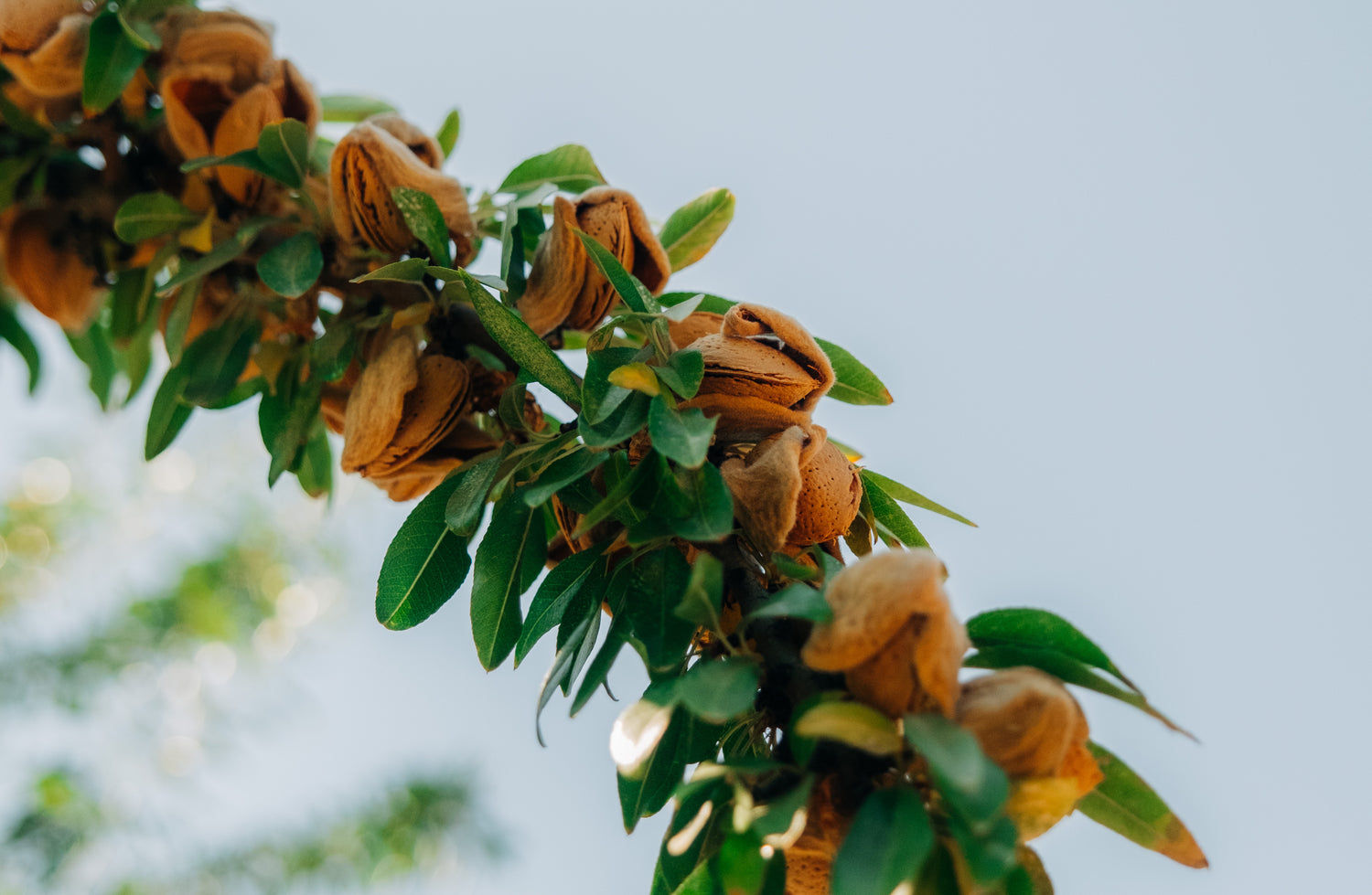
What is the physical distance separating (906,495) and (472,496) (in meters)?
0.24

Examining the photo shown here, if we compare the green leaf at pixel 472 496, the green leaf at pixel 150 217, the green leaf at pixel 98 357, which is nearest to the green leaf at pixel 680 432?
the green leaf at pixel 472 496

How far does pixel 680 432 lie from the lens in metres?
0.47

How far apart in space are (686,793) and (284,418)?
1.50 ft

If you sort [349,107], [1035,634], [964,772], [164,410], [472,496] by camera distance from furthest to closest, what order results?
[349,107]
[164,410]
[472,496]
[1035,634]
[964,772]

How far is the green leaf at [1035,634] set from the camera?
0.43m

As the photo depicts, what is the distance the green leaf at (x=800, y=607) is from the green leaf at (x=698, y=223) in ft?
Answer: 1.13

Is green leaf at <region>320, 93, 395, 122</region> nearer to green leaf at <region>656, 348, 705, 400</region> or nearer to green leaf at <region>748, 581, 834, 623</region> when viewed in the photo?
green leaf at <region>656, 348, 705, 400</region>

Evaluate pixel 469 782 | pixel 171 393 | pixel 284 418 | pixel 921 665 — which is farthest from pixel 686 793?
pixel 469 782

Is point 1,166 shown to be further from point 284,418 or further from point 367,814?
point 367,814

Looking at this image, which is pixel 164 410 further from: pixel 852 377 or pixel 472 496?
pixel 852 377

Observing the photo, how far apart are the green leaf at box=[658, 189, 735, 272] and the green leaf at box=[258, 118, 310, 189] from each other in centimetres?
25

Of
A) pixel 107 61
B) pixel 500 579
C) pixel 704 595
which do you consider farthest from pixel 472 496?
pixel 107 61

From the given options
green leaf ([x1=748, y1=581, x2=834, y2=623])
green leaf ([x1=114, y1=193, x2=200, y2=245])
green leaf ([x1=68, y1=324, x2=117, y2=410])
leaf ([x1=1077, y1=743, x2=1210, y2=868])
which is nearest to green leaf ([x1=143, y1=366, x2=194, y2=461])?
green leaf ([x1=114, y1=193, x2=200, y2=245])

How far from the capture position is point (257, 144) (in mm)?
706
